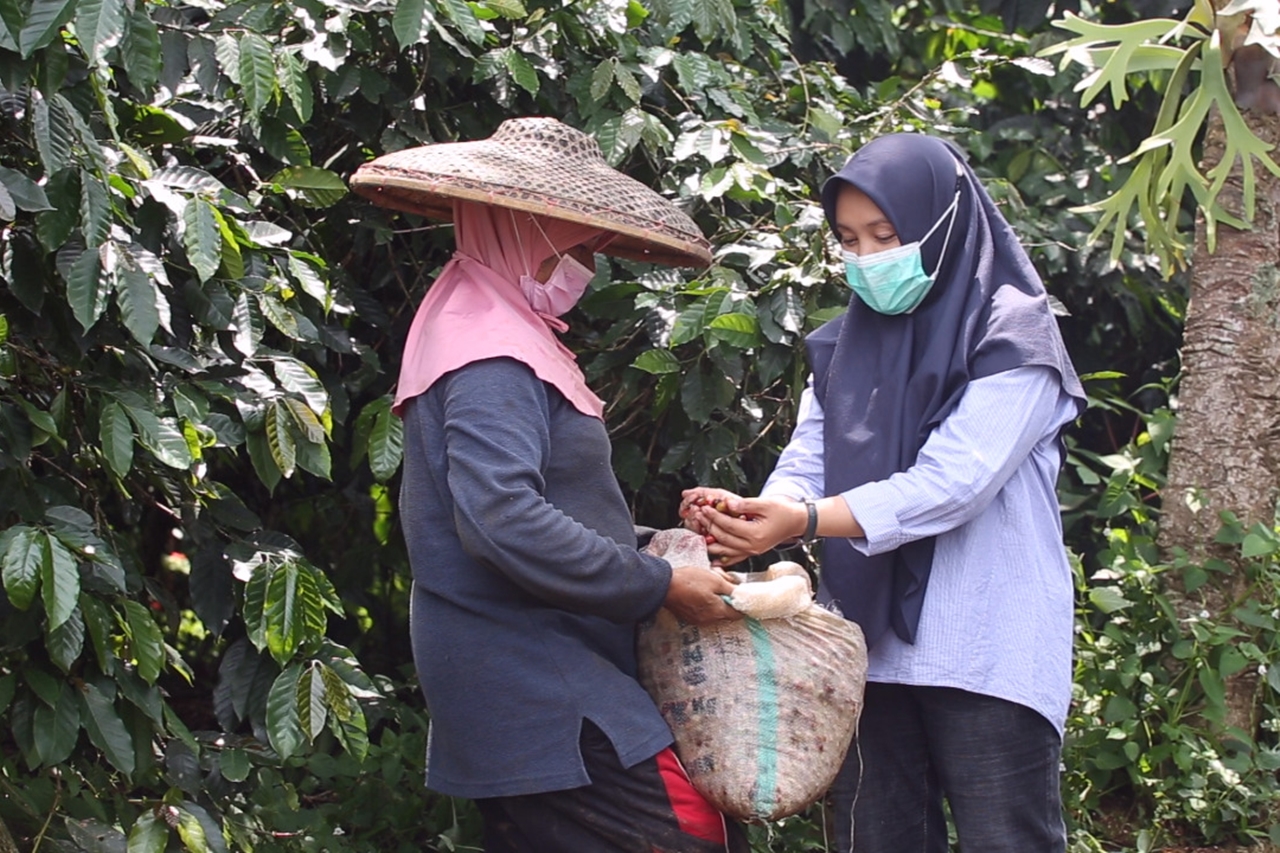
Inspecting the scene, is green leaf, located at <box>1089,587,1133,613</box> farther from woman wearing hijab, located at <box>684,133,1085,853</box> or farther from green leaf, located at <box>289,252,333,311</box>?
green leaf, located at <box>289,252,333,311</box>

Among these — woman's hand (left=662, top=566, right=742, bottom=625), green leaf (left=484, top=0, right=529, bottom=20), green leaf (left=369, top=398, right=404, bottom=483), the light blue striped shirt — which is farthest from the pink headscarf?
green leaf (left=484, top=0, right=529, bottom=20)

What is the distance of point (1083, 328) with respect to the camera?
467cm

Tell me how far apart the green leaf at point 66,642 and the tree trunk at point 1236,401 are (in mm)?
2516

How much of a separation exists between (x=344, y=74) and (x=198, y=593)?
110 centimetres

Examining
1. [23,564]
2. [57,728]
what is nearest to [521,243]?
[23,564]

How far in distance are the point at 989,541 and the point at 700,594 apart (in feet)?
1.59

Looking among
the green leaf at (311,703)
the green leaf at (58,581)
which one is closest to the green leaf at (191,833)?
the green leaf at (311,703)

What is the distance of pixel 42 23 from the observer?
78.0 inches

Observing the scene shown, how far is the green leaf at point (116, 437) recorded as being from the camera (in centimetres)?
220

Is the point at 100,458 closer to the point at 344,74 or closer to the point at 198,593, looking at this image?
the point at 198,593

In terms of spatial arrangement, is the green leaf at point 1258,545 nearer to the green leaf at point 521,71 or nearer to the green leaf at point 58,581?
the green leaf at point 521,71

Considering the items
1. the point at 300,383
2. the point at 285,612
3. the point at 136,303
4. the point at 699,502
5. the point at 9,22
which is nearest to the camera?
the point at 9,22

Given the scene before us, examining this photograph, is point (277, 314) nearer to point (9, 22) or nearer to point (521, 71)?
point (9, 22)

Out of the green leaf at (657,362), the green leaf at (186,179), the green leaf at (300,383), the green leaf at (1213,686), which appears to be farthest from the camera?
the green leaf at (1213,686)
